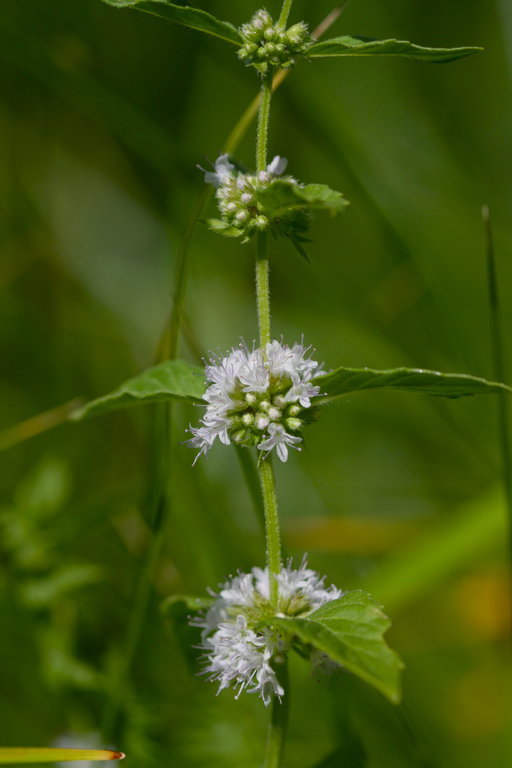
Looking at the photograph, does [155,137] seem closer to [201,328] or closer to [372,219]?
[372,219]

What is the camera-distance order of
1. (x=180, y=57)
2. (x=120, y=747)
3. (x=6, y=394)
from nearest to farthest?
1. (x=120, y=747)
2. (x=6, y=394)
3. (x=180, y=57)

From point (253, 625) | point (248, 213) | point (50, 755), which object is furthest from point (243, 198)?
point (50, 755)

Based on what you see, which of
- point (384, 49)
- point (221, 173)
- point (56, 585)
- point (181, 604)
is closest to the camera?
point (384, 49)

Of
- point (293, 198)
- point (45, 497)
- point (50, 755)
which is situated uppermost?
point (293, 198)

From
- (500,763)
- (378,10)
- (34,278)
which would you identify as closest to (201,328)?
(34,278)

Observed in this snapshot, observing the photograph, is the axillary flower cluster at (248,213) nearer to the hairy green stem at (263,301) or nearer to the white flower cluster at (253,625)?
the hairy green stem at (263,301)

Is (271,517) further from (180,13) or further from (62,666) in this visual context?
(62,666)
